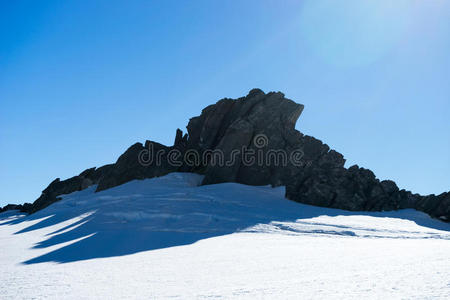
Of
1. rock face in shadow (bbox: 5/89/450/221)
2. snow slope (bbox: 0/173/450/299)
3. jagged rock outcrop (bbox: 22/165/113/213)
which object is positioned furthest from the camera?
jagged rock outcrop (bbox: 22/165/113/213)

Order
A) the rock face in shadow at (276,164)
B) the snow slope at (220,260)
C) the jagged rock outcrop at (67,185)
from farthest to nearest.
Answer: the jagged rock outcrop at (67,185)
the rock face in shadow at (276,164)
the snow slope at (220,260)

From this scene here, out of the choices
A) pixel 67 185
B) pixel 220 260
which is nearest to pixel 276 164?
pixel 220 260

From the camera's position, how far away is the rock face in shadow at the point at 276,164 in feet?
103

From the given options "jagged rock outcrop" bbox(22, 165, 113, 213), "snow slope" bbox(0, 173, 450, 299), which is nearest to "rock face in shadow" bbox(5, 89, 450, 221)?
"snow slope" bbox(0, 173, 450, 299)

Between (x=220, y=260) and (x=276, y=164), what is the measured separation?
25.0 m

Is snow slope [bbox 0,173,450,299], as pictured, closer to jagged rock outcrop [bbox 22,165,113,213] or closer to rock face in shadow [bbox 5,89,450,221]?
rock face in shadow [bbox 5,89,450,221]

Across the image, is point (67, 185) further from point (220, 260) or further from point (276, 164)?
point (220, 260)

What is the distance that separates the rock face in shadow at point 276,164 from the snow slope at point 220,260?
12.4m

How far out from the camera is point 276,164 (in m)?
33.0

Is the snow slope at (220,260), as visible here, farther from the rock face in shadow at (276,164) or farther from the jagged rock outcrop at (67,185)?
the jagged rock outcrop at (67,185)

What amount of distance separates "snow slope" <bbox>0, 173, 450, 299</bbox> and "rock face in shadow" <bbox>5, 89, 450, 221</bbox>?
1237 centimetres

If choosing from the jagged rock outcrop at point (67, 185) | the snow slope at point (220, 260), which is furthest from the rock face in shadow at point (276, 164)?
the jagged rock outcrop at point (67, 185)

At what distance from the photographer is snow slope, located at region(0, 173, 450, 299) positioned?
541cm

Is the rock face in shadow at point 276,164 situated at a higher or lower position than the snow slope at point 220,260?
higher
